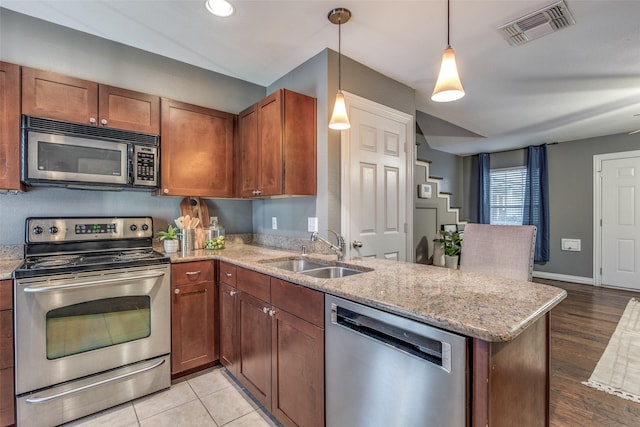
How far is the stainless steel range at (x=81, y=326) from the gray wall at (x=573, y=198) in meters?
6.07

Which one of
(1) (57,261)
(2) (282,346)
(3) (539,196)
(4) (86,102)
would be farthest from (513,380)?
(3) (539,196)

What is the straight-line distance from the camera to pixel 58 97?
1.98 meters

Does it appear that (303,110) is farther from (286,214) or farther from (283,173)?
(286,214)

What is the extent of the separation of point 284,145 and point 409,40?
47.6 inches

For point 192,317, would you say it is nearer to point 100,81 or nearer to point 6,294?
point 6,294

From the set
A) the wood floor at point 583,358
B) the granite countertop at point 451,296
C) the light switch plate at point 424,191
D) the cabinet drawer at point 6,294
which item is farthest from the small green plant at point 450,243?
the cabinet drawer at point 6,294

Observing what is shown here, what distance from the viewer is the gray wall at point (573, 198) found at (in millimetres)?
4855

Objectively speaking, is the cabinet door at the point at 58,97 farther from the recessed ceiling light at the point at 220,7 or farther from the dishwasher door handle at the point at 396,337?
the dishwasher door handle at the point at 396,337

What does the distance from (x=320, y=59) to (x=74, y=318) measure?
8.00 ft

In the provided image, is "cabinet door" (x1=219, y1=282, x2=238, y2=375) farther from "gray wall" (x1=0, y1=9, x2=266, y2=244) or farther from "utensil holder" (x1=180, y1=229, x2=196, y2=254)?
"gray wall" (x1=0, y1=9, x2=266, y2=244)

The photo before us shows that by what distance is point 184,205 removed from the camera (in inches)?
108

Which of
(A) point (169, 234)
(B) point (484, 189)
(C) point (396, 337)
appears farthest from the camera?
(B) point (484, 189)

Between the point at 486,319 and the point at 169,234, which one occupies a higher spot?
the point at 169,234

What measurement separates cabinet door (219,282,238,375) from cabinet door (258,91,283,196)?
810 millimetres
